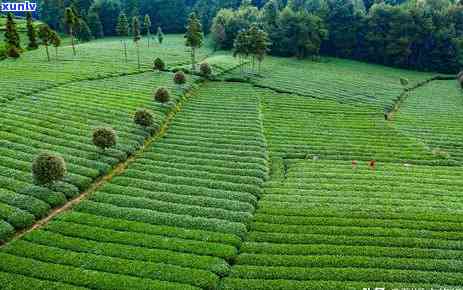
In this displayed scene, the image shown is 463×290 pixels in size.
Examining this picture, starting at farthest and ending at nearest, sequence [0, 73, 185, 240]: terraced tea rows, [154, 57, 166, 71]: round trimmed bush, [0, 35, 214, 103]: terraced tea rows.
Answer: [154, 57, 166, 71]: round trimmed bush, [0, 35, 214, 103]: terraced tea rows, [0, 73, 185, 240]: terraced tea rows

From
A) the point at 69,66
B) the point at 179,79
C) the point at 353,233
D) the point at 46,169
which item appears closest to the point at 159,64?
the point at 179,79

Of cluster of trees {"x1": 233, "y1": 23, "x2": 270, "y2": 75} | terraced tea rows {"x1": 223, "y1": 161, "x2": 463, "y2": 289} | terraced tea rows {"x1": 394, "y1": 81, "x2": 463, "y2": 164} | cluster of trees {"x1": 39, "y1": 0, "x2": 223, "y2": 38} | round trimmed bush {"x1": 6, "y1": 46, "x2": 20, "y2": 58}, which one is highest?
cluster of trees {"x1": 39, "y1": 0, "x2": 223, "y2": 38}

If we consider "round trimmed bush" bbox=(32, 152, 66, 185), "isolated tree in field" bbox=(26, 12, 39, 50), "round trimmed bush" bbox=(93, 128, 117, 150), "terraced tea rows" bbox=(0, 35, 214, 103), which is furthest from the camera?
"isolated tree in field" bbox=(26, 12, 39, 50)

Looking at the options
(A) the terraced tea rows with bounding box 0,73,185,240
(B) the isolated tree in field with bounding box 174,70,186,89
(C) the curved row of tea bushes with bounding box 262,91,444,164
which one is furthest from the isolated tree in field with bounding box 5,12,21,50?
(C) the curved row of tea bushes with bounding box 262,91,444,164

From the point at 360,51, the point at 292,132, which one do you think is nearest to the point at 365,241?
the point at 292,132

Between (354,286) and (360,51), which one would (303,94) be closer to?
(354,286)

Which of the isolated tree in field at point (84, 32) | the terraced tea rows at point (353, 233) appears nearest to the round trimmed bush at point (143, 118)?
the terraced tea rows at point (353, 233)

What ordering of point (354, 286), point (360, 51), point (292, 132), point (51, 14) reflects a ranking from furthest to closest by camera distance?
1. point (51, 14)
2. point (360, 51)
3. point (292, 132)
4. point (354, 286)

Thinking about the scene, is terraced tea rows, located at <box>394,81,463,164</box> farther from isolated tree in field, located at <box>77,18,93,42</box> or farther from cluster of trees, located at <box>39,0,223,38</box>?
isolated tree in field, located at <box>77,18,93,42</box>
